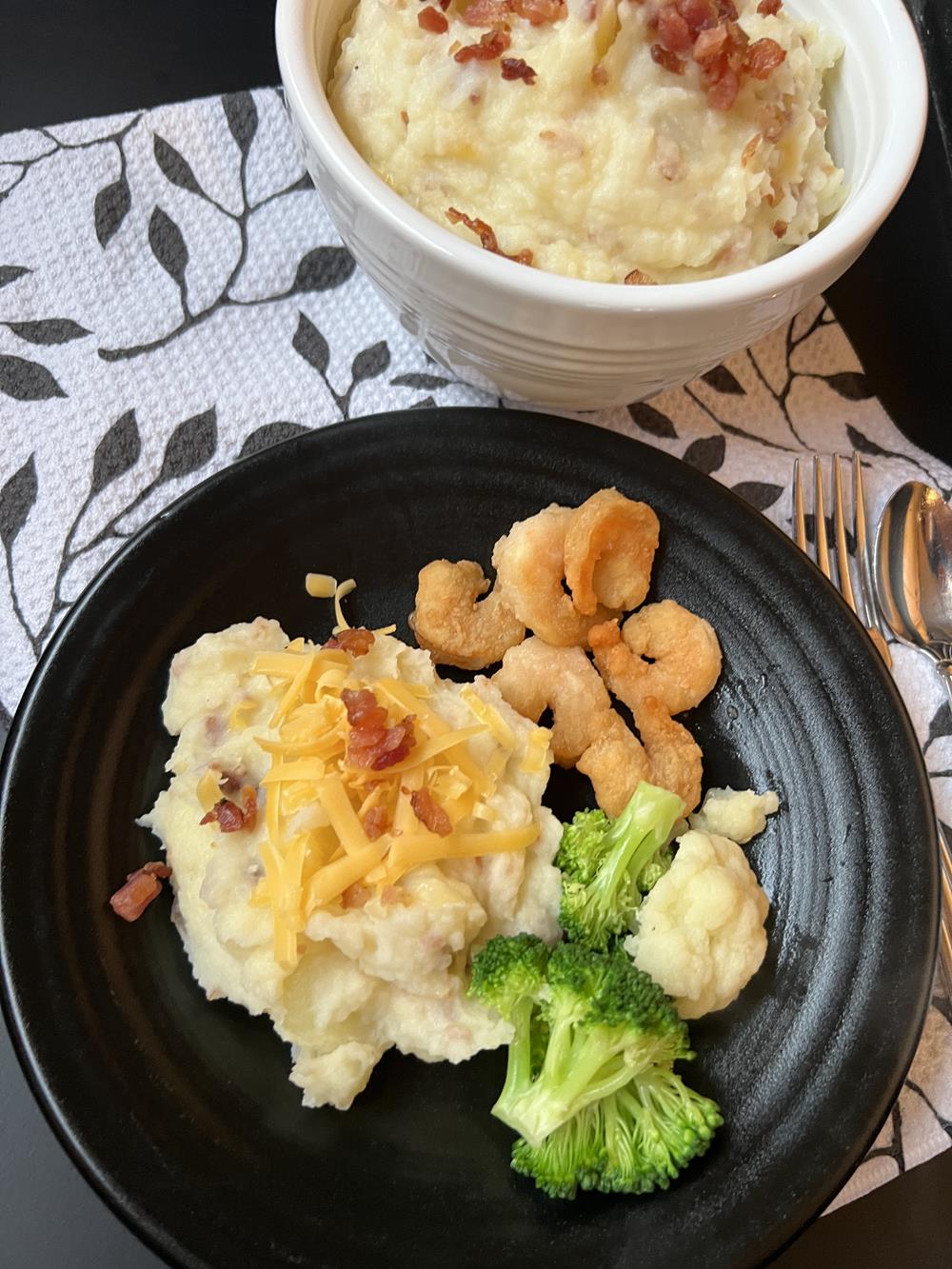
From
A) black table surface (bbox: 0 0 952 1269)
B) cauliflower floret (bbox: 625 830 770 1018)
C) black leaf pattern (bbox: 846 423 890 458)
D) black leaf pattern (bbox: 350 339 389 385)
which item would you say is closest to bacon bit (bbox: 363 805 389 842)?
cauliflower floret (bbox: 625 830 770 1018)

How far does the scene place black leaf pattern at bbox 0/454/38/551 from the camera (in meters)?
1.71

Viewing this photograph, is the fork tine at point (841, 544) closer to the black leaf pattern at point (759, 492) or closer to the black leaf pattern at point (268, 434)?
the black leaf pattern at point (759, 492)

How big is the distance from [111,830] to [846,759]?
3.69 feet

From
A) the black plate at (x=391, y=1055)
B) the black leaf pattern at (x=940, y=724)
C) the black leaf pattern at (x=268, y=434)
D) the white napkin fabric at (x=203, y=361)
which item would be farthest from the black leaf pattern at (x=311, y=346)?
the black leaf pattern at (x=940, y=724)

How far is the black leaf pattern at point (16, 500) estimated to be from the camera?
1711mm

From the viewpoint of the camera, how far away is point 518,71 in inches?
50.3

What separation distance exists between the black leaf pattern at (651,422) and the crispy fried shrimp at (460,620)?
487mm

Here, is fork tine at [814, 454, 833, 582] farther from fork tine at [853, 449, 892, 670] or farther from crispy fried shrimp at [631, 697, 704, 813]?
crispy fried shrimp at [631, 697, 704, 813]

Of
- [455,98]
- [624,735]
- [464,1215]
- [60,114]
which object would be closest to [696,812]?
[624,735]

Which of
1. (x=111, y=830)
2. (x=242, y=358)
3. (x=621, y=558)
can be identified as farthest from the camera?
(x=242, y=358)

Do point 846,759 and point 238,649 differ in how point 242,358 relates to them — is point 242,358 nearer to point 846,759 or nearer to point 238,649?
point 238,649

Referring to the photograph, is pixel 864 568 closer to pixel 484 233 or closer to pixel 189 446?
pixel 484 233

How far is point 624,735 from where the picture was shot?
5.09ft

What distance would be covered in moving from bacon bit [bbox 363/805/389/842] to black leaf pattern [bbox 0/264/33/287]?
1.24 metres
